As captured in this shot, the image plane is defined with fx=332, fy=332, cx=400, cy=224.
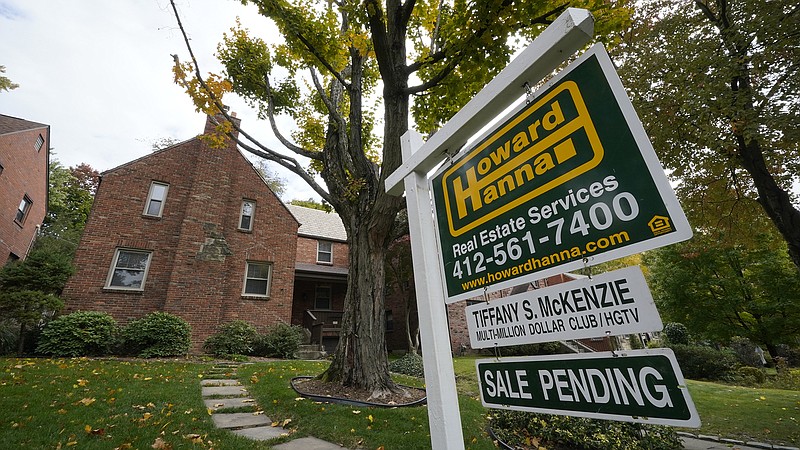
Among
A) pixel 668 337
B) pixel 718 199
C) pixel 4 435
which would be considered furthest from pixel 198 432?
pixel 668 337

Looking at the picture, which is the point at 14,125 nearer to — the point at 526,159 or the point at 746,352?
the point at 526,159

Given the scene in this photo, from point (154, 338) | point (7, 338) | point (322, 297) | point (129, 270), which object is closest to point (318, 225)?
point (322, 297)

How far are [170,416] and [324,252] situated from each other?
14495 mm

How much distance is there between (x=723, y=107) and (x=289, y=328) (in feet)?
43.6

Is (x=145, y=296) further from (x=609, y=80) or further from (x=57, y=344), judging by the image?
(x=609, y=80)

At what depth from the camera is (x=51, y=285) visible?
9484mm

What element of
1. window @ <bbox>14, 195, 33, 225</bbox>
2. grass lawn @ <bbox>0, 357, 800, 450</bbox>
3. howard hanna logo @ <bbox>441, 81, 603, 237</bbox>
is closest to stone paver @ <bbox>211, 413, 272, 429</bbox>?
grass lawn @ <bbox>0, 357, 800, 450</bbox>

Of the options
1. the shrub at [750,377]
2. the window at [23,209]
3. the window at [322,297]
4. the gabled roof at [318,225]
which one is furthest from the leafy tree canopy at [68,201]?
the shrub at [750,377]

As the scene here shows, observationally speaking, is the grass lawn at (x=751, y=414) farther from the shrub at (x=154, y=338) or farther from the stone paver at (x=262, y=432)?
the shrub at (x=154, y=338)

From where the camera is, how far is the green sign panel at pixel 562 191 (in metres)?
1.15

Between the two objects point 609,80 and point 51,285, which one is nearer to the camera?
point 609,80

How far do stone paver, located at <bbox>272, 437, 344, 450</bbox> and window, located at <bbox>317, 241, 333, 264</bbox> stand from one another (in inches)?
584

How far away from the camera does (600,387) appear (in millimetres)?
1184

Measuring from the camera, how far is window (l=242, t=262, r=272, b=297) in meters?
13.6
